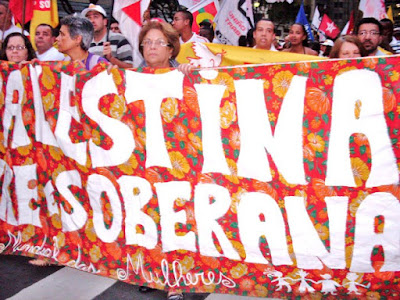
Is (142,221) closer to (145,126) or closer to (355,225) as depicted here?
(145,126)

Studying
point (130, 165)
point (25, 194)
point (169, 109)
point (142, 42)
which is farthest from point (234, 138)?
point (25, 194)

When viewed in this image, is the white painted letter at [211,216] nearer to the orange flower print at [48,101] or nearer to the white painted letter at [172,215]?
the white painted letter at [172,215]

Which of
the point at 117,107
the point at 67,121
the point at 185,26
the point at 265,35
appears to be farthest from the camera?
the point at 185,26

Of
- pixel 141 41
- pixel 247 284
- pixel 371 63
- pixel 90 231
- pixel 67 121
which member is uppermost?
pixel 141 41

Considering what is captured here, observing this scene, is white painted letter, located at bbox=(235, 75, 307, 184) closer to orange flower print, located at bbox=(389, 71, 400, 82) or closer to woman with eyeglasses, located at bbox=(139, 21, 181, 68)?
orange flower print, located at bbox=(389, 71, 400, 82)

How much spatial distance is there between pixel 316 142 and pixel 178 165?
3.06 feet

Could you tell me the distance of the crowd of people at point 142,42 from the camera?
4.06m

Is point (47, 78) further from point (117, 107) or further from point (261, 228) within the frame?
point (261, 228)

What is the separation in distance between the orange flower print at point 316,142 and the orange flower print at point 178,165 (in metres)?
0.83

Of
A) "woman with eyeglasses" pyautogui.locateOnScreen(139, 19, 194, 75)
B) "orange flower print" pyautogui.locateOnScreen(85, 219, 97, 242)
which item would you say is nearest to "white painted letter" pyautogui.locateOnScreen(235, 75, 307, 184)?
"woman with eyeglasses" pyautogui.locateOnScreen(139, 19, 194, 75)

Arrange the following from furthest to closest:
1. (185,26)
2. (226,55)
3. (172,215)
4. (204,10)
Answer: (204,10) < (185,26) < (226,55) < (172,215)

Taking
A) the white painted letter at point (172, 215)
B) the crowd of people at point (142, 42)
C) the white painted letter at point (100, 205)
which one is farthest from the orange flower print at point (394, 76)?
the white painted letter at point (100, 205)

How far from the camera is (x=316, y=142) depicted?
10.9 ft

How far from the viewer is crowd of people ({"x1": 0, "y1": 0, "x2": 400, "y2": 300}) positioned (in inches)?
160
